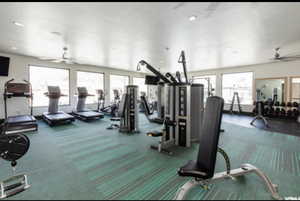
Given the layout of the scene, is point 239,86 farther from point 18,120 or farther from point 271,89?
point 18,120

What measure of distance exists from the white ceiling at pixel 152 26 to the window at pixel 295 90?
8.06ft

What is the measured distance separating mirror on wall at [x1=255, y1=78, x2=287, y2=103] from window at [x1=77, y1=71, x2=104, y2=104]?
9276 millimetres

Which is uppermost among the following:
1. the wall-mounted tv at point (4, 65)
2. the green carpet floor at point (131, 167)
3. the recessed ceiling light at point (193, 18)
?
the recessed ceiling light at point (193, 18)

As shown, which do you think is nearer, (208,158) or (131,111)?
(208,158)

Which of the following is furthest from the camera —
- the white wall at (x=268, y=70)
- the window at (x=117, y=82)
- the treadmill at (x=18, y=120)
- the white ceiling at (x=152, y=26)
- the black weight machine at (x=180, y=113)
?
the window at (x=117, y=82)

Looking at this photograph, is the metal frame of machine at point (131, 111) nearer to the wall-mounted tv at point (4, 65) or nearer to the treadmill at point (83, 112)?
the treadmill at point (83, 112)

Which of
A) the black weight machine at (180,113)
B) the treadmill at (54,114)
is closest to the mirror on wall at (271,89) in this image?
the black weight machine at (180,113)

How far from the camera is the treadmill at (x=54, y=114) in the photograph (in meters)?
5.41

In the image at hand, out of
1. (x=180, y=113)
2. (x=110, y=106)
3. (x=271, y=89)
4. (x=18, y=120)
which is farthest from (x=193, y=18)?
(x=271, y=89)

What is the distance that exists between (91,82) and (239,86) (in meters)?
9.30

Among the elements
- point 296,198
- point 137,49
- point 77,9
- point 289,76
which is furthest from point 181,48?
point 289,76

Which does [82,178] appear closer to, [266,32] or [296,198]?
[296,198]

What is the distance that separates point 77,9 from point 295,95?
9347 mm

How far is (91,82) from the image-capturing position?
8609 millimetres
